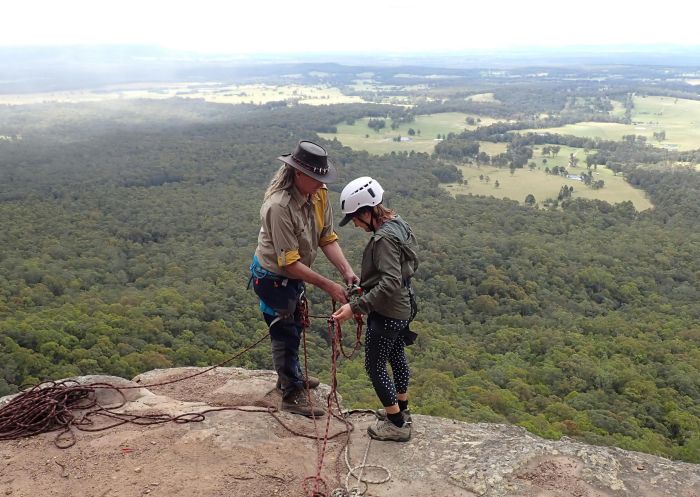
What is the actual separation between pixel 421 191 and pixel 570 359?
4367 cm

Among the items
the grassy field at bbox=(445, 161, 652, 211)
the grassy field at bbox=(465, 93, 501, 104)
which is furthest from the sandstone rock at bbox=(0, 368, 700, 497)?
the grassy field at bbox=(465, 93, 501, 104)

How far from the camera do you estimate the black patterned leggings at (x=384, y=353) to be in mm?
4555

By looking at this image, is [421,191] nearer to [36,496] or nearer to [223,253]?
[223,253]

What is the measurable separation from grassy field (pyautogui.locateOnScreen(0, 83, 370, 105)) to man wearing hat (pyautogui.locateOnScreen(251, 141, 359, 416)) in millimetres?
144068

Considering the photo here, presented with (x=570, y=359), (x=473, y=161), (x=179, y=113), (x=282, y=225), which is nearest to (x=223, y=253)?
(x=570, y=359)

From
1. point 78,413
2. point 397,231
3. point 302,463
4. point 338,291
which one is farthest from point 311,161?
point 78,413

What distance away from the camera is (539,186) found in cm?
6956

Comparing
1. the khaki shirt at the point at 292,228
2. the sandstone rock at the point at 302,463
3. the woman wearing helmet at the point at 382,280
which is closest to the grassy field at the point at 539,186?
Result: the sandstone rock at the point at 302,463

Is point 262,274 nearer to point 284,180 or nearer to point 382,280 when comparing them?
point 284,180

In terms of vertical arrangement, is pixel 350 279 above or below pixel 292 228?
below

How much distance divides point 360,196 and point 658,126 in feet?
415

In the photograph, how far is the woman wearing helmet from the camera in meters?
4.24

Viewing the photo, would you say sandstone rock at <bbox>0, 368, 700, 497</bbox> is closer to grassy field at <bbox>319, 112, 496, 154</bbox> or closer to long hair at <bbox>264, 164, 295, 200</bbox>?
long hair at <bbox>264, 164, 295, 200</bbox>

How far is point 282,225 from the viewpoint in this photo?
4.52m
